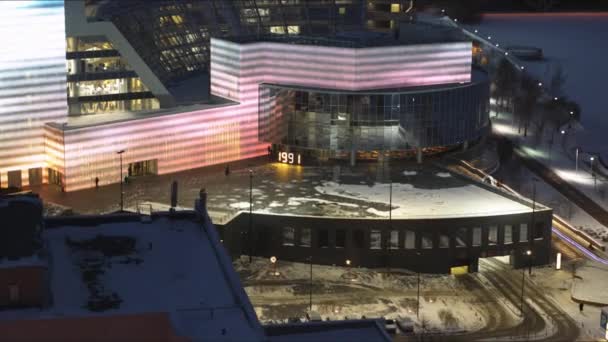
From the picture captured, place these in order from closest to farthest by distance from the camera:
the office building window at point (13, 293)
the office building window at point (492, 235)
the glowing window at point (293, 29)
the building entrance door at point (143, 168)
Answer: the office building window at point (13, 293)
the office building window at point (492, 235)
the building entrance door at point (143, 168)
the glowing window at point (293, 29)

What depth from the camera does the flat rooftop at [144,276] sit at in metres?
42.5

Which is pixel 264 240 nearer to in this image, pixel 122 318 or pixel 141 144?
pixel 141 144

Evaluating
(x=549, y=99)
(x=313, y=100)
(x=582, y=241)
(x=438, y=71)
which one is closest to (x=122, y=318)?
(x=582, y=241)

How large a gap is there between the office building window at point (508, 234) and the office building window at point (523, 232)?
0.55 meters

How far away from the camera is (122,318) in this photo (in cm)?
4178

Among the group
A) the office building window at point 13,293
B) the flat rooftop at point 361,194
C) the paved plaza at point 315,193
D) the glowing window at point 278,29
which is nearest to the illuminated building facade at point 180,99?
the paved plaza at point 315,193

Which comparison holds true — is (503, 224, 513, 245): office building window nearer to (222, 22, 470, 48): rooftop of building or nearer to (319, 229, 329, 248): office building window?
(319, 229, 329, 248): office building window

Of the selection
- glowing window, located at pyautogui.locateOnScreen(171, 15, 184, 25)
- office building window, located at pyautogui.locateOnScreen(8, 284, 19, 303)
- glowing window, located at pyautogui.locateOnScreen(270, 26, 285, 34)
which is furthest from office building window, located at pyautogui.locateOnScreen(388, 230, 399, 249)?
glowing window, located at pyautogui.locateOnScreen(270, 26, 285, 34)

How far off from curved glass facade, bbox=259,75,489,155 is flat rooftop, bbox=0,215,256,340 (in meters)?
38.1

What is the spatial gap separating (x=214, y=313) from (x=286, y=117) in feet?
160

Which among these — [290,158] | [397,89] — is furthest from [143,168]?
[397,89]

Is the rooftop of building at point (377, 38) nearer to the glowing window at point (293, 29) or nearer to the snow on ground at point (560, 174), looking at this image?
the snow on ground at point (560, 174)

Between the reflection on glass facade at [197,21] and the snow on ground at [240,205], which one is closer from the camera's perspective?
the snow on ground at [240,205]

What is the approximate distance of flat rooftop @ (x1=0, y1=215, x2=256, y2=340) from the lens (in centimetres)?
4247
